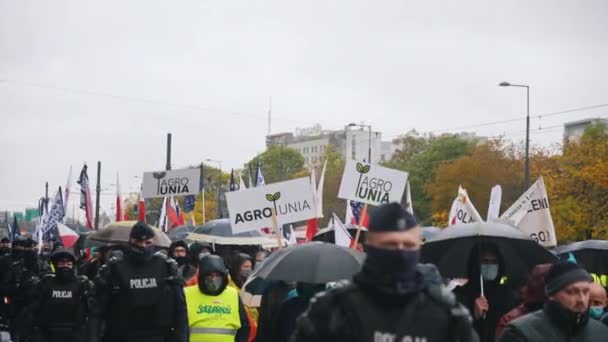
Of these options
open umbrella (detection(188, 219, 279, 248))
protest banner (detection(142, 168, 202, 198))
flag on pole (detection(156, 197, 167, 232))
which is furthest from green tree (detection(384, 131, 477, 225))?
open umbrella (detection(188, 219, 279, 248))

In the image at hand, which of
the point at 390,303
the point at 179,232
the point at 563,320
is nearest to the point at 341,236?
the point at 563,320

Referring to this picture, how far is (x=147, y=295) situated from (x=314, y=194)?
484 centimetres

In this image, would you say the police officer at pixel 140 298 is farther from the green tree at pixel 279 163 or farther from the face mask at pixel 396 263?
the green tree at pixel 279 163

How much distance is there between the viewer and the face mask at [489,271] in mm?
9555

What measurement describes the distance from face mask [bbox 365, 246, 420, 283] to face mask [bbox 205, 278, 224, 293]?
18.9 ft

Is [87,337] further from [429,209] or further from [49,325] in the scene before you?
[429,209]

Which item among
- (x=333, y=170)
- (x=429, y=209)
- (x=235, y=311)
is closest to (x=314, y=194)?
(x=235, y=311)

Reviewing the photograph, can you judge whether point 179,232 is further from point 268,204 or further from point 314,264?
point 314,264

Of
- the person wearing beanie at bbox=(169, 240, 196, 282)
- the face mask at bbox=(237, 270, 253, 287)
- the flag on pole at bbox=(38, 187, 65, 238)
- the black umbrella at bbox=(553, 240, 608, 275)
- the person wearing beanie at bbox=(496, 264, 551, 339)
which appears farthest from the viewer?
the flag on pole at bbox=(38, 187, 65, 238)

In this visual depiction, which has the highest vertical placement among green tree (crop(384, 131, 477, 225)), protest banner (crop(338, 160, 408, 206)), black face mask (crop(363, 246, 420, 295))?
green tree (crop(384, 131, 477, 225))

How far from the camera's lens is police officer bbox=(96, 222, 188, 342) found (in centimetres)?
993

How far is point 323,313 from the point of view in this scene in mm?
4469

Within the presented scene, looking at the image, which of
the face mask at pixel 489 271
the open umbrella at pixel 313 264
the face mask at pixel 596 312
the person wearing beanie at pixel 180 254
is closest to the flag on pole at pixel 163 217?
the person wearing beanie at pixel 180 254

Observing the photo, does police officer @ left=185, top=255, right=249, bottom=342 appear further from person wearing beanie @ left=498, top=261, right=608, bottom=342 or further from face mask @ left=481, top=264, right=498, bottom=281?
person wearing beanie @ left=498, top=261, right=608, bottom=342
